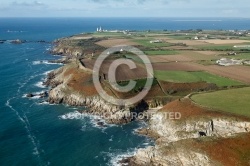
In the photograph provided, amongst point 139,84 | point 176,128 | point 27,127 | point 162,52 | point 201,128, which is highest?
point 162,52

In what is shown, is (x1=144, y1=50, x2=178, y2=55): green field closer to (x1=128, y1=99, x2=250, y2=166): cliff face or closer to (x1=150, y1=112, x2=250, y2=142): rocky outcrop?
(x1=128, y1=99, x2=250, y2=166): cliff face

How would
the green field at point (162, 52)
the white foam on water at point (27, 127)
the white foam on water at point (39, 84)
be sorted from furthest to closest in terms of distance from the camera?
the green field at point (162, 52) → the white foam on water at point (39, 84) → the white foam on water at point (27, 127)

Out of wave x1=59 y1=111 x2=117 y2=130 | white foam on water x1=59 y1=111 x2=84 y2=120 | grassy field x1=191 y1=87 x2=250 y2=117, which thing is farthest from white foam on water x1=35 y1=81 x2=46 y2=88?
grassy field x1=191 y1=87 x2=250 y2=117

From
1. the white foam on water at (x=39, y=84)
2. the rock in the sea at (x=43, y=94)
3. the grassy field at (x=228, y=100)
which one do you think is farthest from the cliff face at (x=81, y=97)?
the grassy field at (x=228, y=100)

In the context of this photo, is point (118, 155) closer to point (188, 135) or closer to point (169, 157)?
point (169, 157)

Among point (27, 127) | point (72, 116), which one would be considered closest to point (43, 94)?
point (72, 116)

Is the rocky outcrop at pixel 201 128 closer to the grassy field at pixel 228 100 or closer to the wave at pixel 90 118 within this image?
the grassy field at pixel 228 100

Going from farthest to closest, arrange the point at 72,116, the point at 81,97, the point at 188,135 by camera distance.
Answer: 1. the point at 81,97
2. the point at 72,116
3. the point at 188,135
